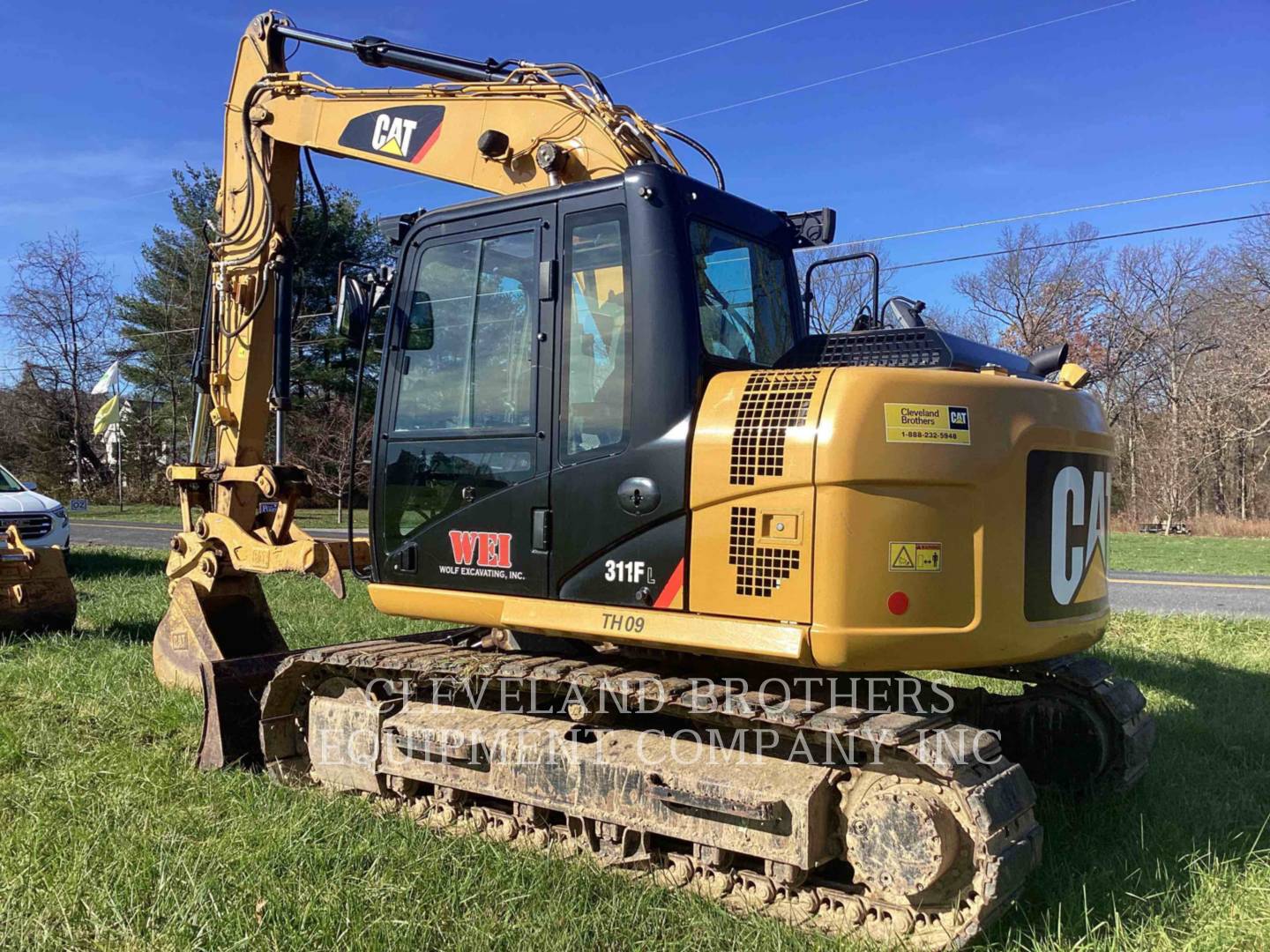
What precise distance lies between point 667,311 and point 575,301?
1.62 ft

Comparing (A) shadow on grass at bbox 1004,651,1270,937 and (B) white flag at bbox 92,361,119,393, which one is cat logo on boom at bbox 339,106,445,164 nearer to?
(A) shadow on grass at bbox 1004,651,1270,937

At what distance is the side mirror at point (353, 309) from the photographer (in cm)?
475

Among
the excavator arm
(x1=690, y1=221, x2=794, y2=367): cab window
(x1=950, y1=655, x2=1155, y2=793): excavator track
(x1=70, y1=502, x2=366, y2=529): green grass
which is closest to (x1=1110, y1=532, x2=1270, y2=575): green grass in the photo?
(x1=950, y1=655, x2=1155, y2=793): excavator track

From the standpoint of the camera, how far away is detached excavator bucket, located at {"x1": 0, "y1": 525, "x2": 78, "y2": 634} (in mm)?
8672

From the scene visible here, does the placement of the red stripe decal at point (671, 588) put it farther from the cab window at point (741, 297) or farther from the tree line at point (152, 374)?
the tree line at point (152, 374)

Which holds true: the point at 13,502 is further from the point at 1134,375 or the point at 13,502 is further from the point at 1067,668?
the point at 1134,375

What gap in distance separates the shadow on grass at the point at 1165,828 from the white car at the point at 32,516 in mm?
12291

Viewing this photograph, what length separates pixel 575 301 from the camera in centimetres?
433

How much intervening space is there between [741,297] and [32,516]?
1157 centimetres

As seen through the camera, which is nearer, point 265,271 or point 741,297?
point 741,297

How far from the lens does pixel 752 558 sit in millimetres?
3752

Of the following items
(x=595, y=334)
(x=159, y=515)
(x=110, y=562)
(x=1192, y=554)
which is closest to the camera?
(x=595, y=334)

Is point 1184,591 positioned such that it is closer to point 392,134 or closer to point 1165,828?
point 1165,828

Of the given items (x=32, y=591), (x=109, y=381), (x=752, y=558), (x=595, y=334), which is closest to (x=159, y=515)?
(x=109, y=381)
